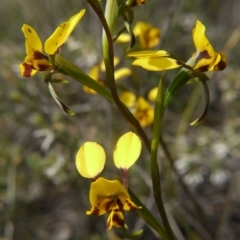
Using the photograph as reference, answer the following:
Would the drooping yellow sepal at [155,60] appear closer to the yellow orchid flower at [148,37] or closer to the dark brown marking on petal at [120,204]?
the dark brown marking on petal at [120,204]

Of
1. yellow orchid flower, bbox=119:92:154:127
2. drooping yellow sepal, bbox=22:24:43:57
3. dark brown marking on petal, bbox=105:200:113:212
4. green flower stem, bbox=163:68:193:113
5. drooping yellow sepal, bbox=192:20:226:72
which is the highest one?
drooping yellow sepal, bbox=22:24:43:57

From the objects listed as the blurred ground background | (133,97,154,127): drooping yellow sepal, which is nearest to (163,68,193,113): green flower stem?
(133,97,154,127): drooping yellow sepal

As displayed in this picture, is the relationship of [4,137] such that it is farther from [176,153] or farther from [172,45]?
[172,45]


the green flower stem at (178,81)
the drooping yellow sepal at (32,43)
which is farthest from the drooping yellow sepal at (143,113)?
the drooping yellow sepal at (32,43)

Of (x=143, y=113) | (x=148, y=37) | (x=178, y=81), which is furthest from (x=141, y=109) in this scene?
(x=178, y=81)

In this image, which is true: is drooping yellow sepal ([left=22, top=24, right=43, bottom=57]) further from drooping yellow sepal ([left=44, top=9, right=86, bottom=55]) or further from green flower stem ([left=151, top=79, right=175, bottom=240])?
green flower stem ([left=151, top=79, right=175, bottom=240])

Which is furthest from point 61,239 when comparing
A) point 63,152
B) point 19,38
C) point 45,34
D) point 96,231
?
point 19,38
